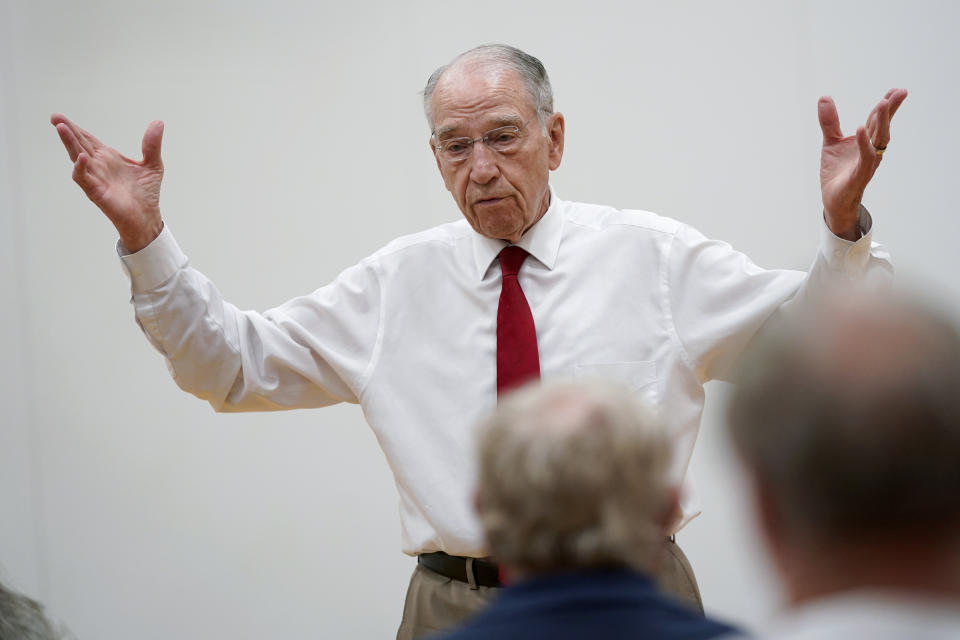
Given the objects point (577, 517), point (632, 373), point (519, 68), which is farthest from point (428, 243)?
point (577, 517)

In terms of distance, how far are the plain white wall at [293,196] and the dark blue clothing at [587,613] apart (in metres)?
2.43

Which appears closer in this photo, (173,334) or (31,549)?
(173,334)

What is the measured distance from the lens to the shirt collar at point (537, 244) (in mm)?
2357

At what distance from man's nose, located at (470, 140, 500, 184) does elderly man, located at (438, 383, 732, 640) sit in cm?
140

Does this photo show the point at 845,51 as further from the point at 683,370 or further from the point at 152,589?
the point at 152,589

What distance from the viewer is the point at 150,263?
6.97 ft

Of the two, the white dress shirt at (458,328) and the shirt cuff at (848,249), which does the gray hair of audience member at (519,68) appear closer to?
the white dress shirt at (458,328)

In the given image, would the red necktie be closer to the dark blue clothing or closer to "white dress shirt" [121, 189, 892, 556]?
"white dress shirt" [121, 189, 892, 556]

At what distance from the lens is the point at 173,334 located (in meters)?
2.17

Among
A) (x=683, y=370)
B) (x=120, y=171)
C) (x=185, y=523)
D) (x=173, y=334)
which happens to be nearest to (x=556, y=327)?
(x=683, y=370)

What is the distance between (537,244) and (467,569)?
69 cm

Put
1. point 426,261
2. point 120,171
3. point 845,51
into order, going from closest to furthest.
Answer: point 120,171, point 426,261, point 845,51

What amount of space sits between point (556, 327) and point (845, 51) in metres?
1.62

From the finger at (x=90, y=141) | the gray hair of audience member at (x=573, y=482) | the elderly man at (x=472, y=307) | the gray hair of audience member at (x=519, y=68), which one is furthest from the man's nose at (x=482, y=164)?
the gray hair of audience member at (x=573, y=482)
